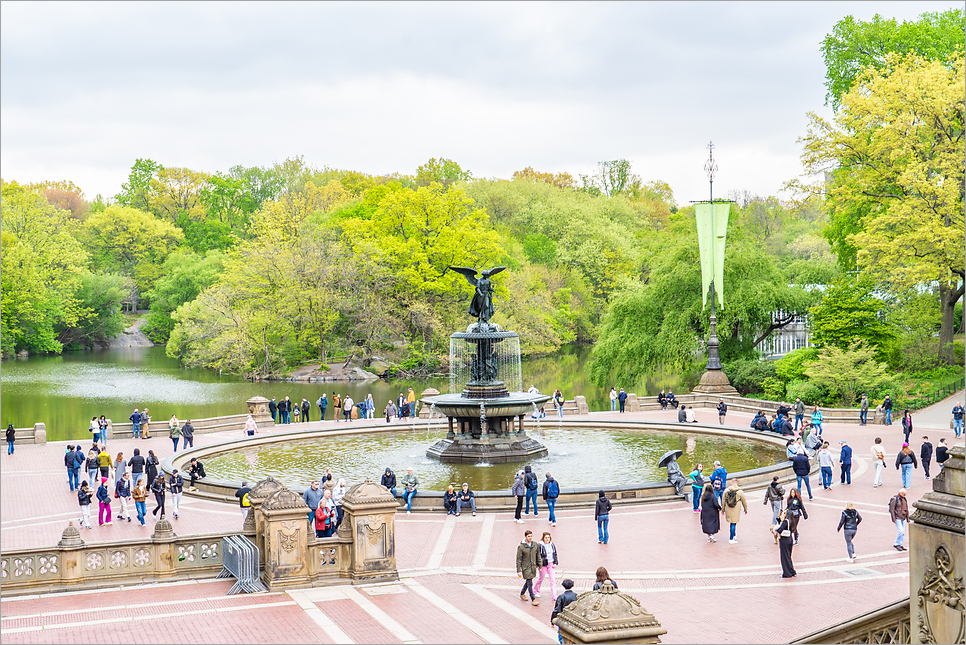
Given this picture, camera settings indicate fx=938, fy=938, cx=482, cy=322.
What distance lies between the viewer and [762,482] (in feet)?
80.0

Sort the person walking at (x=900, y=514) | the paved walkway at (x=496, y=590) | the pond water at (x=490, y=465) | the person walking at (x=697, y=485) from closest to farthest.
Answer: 1. the paved walkway at (x=496, y=590)
2. the person walking at (x=900, y=514)
3. the person walking at (x=697, y=485)
4. the pond water at (x=490, y=465)

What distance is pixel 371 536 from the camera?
1589 cm

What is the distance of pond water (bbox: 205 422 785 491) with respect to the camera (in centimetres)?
2567

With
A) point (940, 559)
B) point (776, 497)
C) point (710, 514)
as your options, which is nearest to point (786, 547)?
point (710, 514)

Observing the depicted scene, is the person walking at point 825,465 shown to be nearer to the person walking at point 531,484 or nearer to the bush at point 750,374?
the person walking at point 531,484

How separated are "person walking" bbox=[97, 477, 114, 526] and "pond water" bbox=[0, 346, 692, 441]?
730 inches

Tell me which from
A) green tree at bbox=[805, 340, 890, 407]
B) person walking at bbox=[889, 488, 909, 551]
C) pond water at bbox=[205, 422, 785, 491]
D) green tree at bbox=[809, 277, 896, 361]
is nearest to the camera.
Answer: person walking at bbox=[889, 488, 909, 551]

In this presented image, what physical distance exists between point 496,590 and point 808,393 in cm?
2991

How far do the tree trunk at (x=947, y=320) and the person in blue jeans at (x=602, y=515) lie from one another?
3342cm

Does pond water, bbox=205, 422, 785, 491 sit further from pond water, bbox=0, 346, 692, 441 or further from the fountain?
pond water, bbox=0, 346, 692, 441

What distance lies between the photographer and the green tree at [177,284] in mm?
84812

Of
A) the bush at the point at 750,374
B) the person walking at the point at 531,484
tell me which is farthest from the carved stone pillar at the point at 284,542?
the bush at the point at 750,374

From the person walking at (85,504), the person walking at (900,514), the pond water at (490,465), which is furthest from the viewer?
A: the pond water at (490,465)

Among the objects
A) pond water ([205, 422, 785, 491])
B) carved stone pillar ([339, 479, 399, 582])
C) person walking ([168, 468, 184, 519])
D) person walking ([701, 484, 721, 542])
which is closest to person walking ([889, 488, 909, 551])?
person walking ([701, 484, 721, 542])
